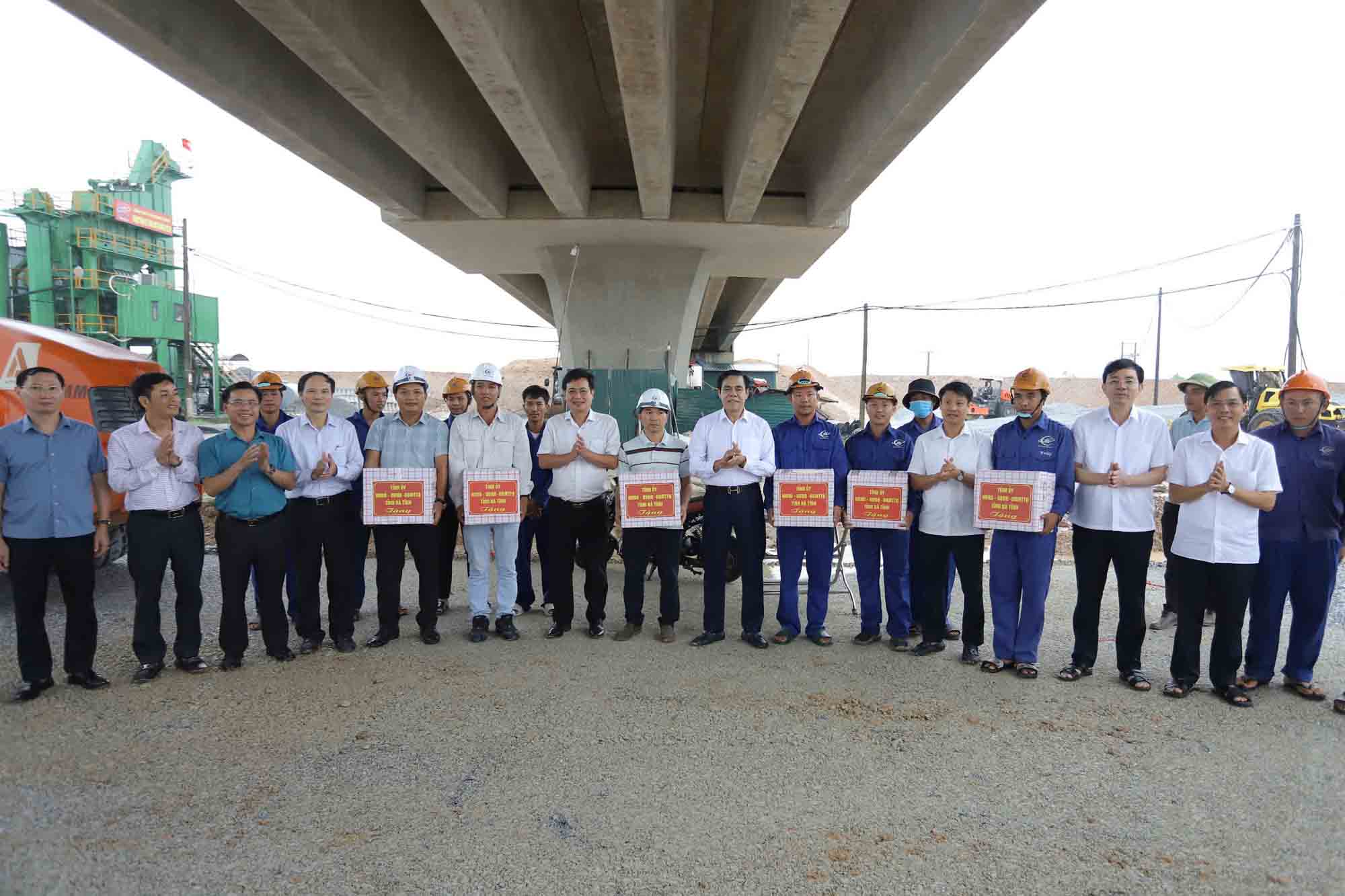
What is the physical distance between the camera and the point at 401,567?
19.2ft

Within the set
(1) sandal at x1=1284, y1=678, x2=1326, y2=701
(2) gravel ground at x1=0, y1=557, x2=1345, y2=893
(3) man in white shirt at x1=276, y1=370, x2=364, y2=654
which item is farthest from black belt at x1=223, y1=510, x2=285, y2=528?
(1) sandal at x1=1284, y1=678, x2=1326, y2=701

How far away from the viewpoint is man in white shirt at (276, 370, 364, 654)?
564 cm

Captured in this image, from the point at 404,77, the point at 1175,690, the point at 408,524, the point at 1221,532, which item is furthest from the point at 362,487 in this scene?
A: the point at 1221,532

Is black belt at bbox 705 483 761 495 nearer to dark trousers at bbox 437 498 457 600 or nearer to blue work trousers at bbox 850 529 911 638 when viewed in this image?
blue work trousers at bbox 850 529 911 638

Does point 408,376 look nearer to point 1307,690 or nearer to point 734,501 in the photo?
point 734,501

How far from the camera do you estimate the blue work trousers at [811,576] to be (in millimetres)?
5922

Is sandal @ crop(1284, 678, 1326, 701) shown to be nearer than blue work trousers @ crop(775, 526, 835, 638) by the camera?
Yes

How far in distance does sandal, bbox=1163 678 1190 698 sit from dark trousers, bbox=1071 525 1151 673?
224 millimetres

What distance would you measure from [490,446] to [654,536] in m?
1.47

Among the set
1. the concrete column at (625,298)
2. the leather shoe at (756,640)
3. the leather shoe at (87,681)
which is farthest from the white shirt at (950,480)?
the concrete column at (625,298)

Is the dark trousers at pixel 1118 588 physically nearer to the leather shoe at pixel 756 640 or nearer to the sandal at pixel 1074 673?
the sandal at pixel 1074 673

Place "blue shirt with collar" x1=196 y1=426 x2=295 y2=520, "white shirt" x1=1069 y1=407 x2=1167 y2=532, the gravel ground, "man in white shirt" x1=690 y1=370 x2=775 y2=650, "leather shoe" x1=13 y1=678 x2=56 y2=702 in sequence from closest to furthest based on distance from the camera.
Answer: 1. the gravel ground
2. "leather shoe" x1=13 y1=678 x2=56 y2=702
3. "white shirt" x1=1069 y1=407 x2=1167 y2=532
4. "blue shirt with collar" x1=196 y1=426 x2=295 y2=520
5. "man in white shirt" x1=690 y1=370 x2=775 y2=650

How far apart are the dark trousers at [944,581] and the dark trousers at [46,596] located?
5.64m

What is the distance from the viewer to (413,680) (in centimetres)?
501
